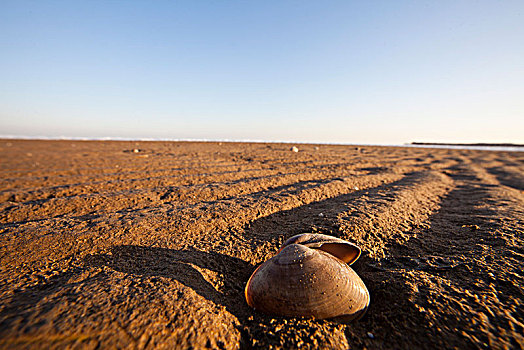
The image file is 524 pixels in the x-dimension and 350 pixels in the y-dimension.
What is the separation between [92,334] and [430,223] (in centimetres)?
335

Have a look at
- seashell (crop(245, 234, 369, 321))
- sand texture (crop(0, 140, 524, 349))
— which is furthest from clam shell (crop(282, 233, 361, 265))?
seashell (crop(245, 234, 369, 321))

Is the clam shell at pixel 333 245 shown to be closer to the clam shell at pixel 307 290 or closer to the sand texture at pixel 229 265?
the sand texture at pixel 229 265

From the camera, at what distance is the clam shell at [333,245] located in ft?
5.80

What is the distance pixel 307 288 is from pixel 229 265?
79 centimetres

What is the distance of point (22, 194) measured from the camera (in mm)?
3375

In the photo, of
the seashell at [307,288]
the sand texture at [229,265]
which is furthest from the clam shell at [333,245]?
the seashell at [307,288]

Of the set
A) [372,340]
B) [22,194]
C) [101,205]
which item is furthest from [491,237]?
[22,194]

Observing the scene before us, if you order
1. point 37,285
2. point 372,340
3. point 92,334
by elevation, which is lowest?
point 372,340

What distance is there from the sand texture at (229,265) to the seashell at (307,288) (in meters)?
0.07

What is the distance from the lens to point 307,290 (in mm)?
1329

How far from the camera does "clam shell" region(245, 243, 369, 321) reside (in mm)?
1309

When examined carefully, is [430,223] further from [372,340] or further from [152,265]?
[152,265]

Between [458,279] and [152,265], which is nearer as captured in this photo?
[458,279]

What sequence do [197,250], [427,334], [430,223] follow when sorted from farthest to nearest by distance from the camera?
1. [430,223]
2. [197,250]
3. [427,334]
